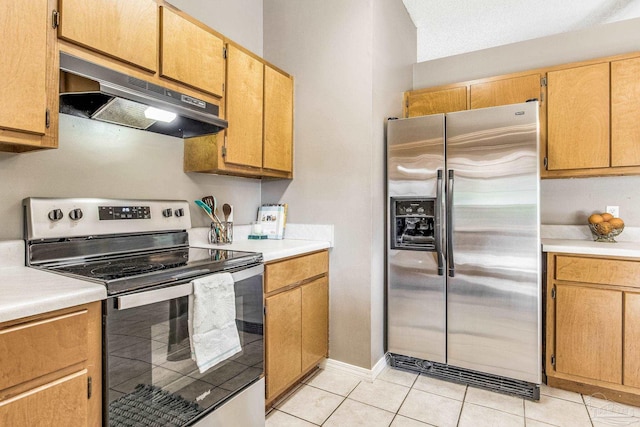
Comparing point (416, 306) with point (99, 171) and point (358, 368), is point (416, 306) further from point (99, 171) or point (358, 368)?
point (99, 171)

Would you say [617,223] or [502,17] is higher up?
[502,17]

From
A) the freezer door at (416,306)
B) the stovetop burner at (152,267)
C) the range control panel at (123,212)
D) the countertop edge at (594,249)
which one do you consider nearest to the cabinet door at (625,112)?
the countertop edge at (594,249)

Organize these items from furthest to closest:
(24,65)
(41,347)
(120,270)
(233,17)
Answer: (233,17) → (120,270) → (24,65) → (41,347)

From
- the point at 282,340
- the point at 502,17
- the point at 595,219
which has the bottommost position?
the point at 282,340

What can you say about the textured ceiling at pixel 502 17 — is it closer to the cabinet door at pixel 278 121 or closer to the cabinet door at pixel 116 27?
the cabinet door at pixel 278 121

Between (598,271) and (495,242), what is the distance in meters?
0.61

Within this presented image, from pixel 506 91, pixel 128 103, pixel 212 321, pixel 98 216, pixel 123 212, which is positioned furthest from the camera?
pixel 506 91

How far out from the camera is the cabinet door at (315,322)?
7.25ft

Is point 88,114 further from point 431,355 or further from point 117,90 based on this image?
point 431,355

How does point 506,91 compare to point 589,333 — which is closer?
point 589,333

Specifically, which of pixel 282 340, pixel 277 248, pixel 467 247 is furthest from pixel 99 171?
pixel 467 247

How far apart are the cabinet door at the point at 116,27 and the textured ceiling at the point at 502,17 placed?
2264mm

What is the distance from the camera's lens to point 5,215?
1441 millimetres

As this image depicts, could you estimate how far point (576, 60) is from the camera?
2.75m
